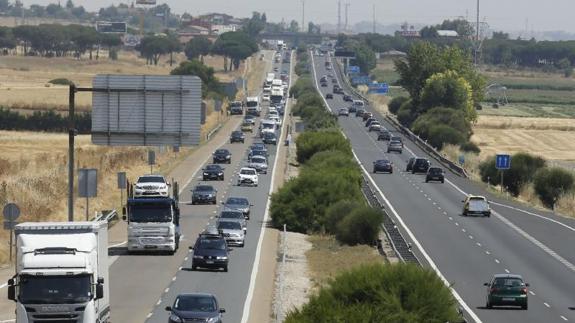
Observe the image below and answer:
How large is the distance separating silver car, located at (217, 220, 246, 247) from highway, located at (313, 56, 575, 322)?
7.41m

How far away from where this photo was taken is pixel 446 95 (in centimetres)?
16750

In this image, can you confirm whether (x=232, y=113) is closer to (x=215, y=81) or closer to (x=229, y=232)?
(x=215, y=81)

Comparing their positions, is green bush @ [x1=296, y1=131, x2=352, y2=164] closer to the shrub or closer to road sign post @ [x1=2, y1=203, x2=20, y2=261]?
the shrub

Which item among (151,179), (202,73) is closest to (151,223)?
(151,179)

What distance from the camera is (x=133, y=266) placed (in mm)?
50812

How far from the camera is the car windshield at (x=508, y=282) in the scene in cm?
4638

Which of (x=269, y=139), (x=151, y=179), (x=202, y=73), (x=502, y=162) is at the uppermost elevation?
(x=151, y=179)

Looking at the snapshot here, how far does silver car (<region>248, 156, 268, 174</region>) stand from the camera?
327 ft

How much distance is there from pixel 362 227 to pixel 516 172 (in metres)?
41.5

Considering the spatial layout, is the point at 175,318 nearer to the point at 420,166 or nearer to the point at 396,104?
the point at 420,166

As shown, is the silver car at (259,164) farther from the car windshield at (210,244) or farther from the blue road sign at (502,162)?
the car windshield at (210,244)

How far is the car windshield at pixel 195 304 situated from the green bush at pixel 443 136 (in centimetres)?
10402

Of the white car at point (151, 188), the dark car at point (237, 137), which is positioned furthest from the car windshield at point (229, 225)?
the dark car at point (237, 137)

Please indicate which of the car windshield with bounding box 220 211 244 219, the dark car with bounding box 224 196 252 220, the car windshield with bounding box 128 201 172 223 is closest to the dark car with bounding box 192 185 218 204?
the dark car with bounding box 224 196 252 220
